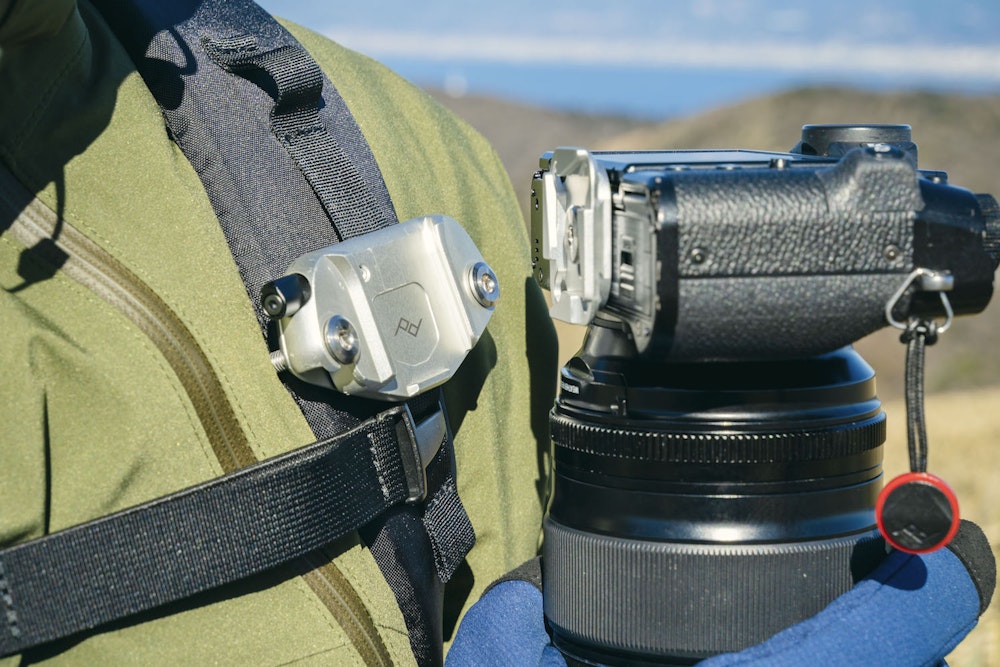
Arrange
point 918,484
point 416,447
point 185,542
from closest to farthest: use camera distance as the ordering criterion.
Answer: point 918,484
point 185,542
point 416,447

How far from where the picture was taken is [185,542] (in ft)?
3.15

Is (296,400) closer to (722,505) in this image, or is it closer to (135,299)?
(135,299)

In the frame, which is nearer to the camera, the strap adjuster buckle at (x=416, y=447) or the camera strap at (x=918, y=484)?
the camera strap at (x=918, y=484)

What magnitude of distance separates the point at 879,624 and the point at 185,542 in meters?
0.54

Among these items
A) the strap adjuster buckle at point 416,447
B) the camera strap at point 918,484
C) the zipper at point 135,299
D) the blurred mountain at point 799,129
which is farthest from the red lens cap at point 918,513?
the blurred mountain at point 799,129

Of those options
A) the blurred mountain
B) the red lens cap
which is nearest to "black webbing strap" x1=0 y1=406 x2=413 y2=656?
the red lens cap

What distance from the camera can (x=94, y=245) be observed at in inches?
38.6

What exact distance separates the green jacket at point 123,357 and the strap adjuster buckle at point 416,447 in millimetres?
76

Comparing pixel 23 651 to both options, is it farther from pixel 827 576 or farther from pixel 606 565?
pixel 827 576

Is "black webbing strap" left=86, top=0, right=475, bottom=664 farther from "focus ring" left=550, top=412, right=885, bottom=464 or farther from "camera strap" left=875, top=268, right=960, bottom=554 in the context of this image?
"camera strap" left=875, top=268, right=960, bottom=554

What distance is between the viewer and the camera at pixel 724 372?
850 mm

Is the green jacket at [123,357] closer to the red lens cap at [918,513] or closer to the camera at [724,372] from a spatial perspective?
the camera at [724,372]

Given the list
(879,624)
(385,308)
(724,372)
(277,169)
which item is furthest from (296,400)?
(879,624)

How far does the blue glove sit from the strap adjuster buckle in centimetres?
13
